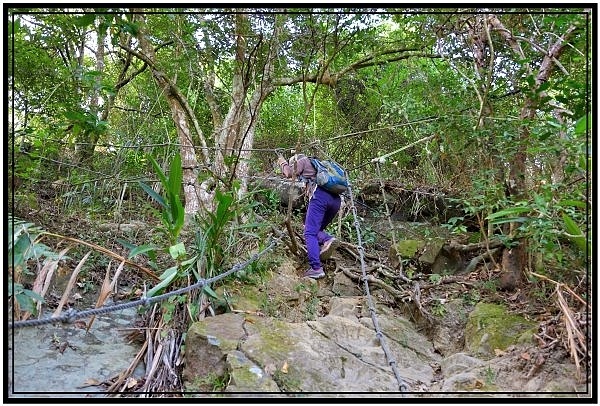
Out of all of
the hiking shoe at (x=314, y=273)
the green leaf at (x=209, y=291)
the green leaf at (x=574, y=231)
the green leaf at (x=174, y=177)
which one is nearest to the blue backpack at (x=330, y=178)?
the hiking shoe at (x=314, y=273)

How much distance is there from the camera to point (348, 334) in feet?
9.66

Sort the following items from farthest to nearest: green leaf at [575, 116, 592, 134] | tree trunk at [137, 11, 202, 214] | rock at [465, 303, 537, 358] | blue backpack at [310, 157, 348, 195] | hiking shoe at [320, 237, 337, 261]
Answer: tree trunk at [137, 11, 202, 214]
hiking shoe at [320, 237, 337, 261]
blue backpack at [310, 157, 348, 195]
rock at [465, 303, 537, 358]
green leaf at [575, 116, 592, 134]

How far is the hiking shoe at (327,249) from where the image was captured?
14.8 feet

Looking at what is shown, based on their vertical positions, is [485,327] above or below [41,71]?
below

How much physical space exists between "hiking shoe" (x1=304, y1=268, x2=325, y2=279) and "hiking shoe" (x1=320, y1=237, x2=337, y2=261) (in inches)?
10.7

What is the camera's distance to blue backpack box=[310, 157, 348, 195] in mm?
4176

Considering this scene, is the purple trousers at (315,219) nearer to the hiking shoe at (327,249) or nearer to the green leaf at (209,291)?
the hiking shoe at (327,249)

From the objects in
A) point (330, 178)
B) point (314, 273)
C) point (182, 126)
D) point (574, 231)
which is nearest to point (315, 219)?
point (330, 178)

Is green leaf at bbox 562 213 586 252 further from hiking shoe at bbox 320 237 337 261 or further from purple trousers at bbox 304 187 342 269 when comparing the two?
hiking shoe at bbox 320 237 337 261

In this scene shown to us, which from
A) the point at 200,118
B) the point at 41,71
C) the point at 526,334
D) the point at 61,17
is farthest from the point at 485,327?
the point at 200,118

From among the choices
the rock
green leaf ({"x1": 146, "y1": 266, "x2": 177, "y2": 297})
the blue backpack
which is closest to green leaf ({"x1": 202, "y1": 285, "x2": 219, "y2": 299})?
green leaf ({"x1": 146, "y1": 266, "x2": 177, "y2": 297})

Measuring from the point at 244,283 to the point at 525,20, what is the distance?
10.2 feet

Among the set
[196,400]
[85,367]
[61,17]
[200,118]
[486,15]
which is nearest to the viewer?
[196,400]

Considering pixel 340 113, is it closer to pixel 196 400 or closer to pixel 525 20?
pixel 525 20
